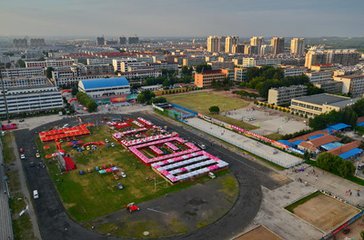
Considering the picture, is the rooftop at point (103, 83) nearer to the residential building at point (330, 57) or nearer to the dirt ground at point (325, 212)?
the dirt ground at point (325, 212)

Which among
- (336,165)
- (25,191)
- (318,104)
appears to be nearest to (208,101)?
(318,104)

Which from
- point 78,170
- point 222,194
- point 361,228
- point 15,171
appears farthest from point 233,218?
point 15,171

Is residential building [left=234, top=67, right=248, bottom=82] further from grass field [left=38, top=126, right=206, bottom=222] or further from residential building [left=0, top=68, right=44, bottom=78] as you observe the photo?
residential building [left=0, top=68, right=44, bottom=78]

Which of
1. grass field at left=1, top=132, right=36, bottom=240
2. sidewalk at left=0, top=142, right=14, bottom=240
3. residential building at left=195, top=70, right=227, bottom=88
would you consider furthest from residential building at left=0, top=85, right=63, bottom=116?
residential building at left=195, top=70, right=227, bottom=88

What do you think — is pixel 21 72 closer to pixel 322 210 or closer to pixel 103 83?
pixel 103 83

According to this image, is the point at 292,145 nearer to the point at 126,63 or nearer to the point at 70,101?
the point at 70,101

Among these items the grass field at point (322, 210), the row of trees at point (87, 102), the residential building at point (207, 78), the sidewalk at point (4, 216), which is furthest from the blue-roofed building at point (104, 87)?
the grass field at point (322, 210)
